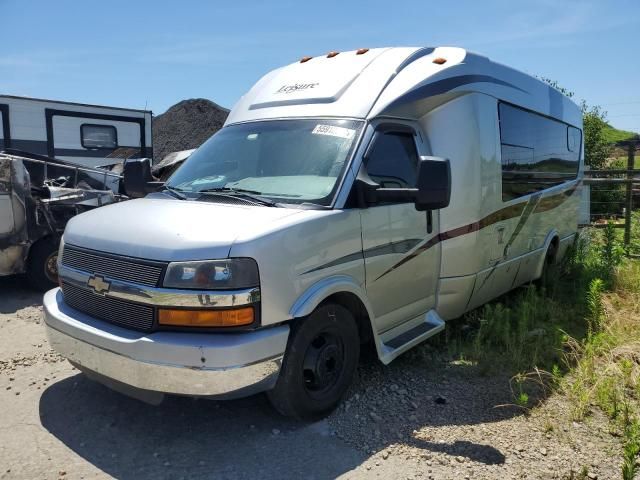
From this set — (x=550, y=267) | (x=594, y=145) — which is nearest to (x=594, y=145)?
→ (x=594, y=145)

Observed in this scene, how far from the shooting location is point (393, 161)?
4.31m

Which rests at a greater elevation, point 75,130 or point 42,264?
point 75,130

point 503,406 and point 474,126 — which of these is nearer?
point 503,406

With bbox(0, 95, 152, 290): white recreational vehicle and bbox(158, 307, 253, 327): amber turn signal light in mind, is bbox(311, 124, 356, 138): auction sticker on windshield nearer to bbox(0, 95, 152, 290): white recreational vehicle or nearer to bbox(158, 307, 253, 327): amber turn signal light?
bbox(158, 307, 253, 327): amber turn signal light

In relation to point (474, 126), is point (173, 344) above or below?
below

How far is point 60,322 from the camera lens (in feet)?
11.8

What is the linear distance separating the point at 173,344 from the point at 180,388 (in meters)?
0.26

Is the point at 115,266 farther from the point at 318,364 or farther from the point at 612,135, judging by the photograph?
the point at 612,135

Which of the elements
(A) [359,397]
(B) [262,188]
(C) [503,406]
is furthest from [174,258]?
(C) [503,406]

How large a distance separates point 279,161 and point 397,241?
108cm

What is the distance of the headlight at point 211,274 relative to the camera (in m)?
3.08

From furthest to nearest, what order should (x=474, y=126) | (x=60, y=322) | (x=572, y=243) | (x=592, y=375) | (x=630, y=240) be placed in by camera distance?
(x=630, y=240) < (x=572, y=243) < (x=474, y=126) < (x=592, y=375) < (x=60, y=322)

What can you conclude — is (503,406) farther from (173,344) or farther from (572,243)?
(572,243)

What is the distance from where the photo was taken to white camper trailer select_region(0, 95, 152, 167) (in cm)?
1041
